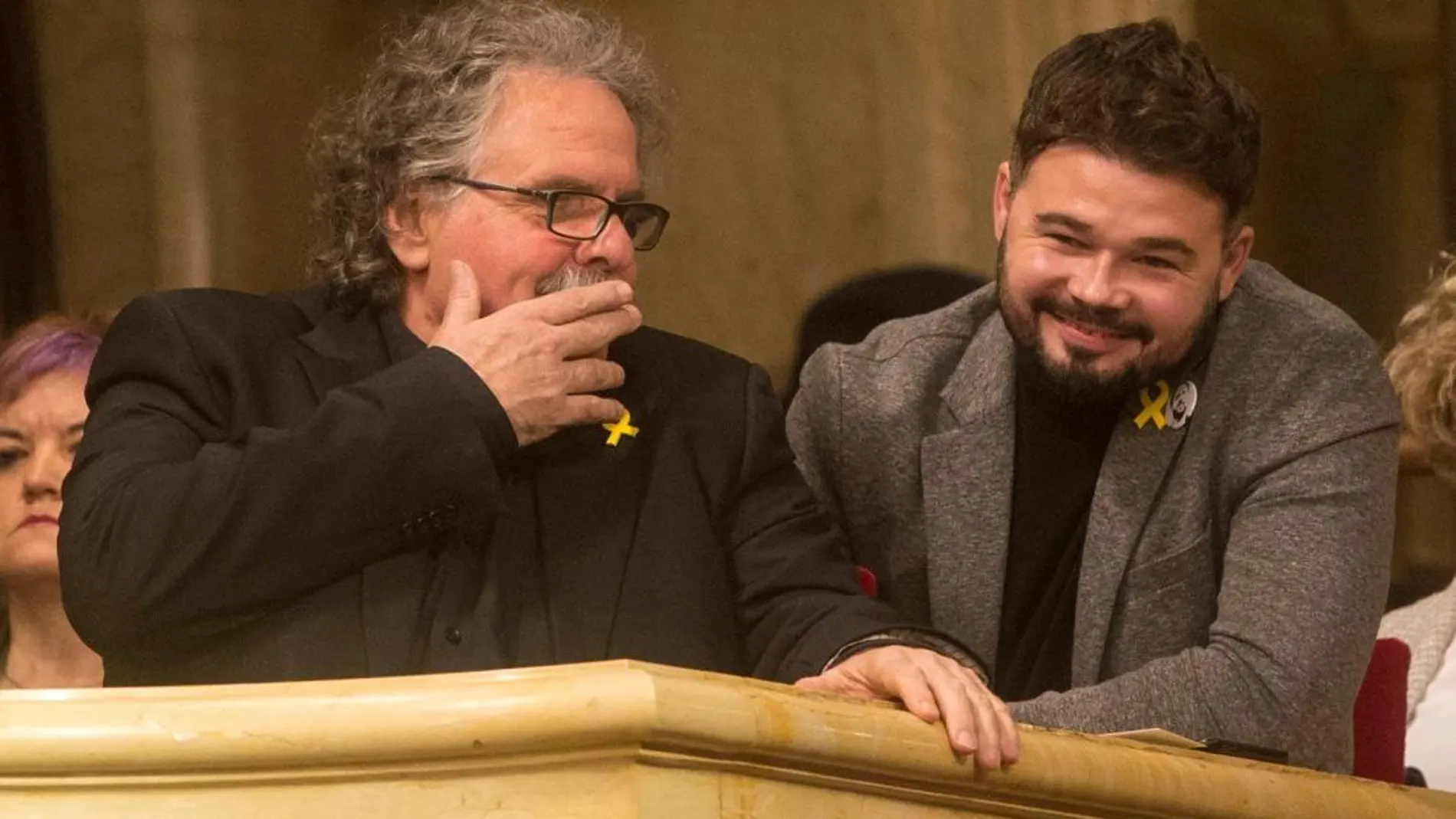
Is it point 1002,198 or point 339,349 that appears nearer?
point 339,349

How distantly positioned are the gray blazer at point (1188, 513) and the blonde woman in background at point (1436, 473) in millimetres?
527

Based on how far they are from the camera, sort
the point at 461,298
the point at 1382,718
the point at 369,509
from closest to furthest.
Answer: the point at 369,509 → the point at 461,298 → the point at 1382,718

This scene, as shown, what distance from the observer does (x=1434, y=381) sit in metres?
2.61

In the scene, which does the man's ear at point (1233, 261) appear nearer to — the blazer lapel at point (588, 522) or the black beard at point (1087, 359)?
the black beard at point (1087, 359)

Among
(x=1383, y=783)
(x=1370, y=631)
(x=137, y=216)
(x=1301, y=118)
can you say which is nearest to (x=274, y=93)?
(x=137, y=216)

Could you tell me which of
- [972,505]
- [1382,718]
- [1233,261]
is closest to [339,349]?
[972,505]

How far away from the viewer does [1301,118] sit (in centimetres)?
319

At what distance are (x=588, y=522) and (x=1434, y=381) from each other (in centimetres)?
127

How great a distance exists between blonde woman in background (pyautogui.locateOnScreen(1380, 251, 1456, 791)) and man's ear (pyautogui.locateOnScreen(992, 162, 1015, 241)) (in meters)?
0.67

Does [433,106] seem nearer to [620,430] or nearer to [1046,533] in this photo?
[620,430]

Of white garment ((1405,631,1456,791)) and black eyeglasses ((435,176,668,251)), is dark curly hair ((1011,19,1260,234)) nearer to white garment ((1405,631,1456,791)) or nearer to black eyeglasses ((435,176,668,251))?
black eyeglasses ((435,176,668,251))

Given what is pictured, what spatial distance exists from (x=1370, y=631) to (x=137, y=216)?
6.53ft

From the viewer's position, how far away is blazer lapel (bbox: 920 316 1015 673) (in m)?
2.05

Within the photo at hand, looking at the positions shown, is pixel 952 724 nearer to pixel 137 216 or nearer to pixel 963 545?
pixel 963 545
